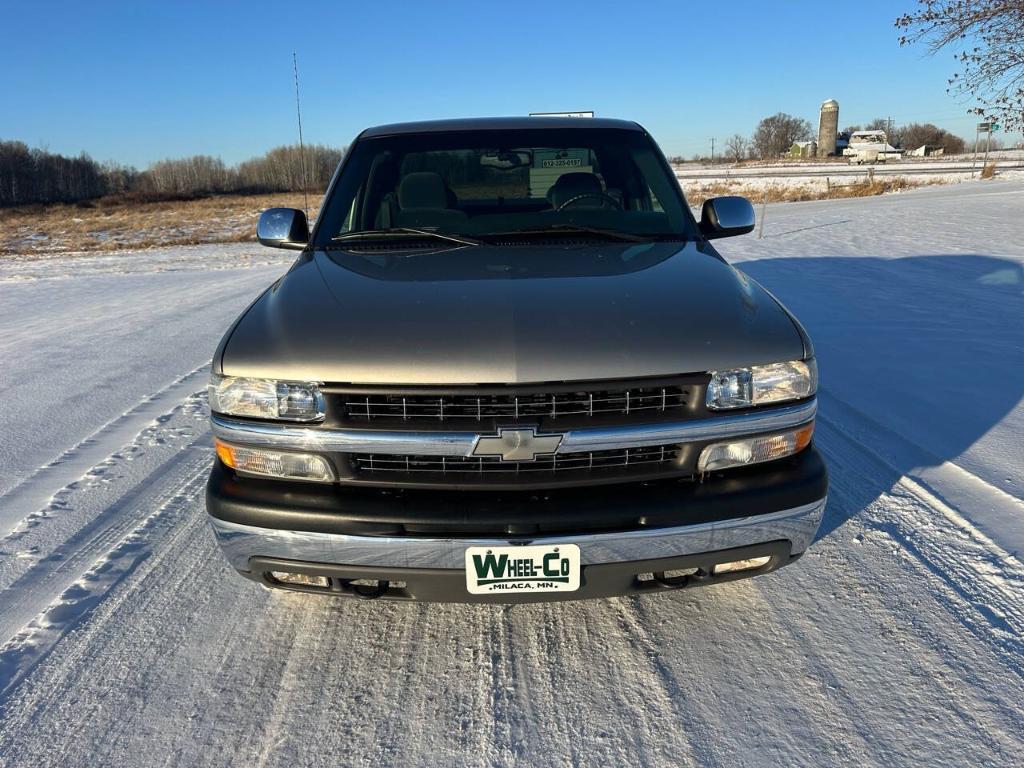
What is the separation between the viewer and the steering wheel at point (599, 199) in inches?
141

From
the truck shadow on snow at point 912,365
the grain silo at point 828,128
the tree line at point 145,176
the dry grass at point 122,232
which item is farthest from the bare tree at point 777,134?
the truck shadow on snow at point 912,365

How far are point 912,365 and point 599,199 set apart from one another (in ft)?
10.3

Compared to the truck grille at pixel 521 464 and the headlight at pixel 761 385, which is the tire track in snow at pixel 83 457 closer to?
the truck grille at pixel 521 464

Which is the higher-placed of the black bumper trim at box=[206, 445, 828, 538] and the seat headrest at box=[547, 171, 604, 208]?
the seat headrest at box=[547, 171, 604, 208]

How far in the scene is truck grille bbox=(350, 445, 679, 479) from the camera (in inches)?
86.9

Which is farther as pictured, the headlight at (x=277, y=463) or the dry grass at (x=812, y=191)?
the dry grass at (x=812, y=191)

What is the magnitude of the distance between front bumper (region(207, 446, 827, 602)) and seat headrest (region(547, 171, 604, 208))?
1851 mm

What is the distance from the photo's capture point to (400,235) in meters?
3.37

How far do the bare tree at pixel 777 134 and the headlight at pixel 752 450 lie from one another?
93720 millimetres

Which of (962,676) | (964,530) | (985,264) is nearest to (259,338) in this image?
(962,676)

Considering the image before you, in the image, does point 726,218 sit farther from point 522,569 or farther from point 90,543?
point 90,543

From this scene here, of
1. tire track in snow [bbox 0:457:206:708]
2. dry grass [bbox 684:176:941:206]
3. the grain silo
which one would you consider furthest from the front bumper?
the grain silo

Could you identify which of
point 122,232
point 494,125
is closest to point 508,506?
point 494,125

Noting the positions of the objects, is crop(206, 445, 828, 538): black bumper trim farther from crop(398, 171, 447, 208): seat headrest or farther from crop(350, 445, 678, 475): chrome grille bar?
crop(398, 171, 447, 208): seat headrest
